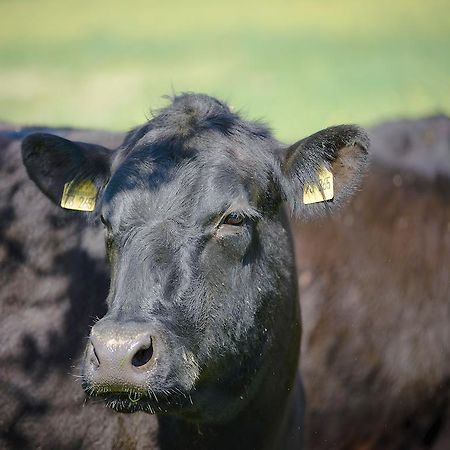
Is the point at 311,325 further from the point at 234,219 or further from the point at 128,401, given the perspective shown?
the point at 128,401

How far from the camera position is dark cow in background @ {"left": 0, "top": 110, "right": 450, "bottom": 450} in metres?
6.18

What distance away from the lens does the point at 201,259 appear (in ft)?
16.4

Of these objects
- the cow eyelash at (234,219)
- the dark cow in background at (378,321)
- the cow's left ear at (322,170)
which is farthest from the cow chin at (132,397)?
the dark cow in background at (378,321)

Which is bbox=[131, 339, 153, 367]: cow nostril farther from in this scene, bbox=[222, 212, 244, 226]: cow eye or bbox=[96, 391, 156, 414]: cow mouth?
bbox=[222, 212, 244, 226]: cow eye

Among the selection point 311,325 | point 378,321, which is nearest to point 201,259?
point 311,325

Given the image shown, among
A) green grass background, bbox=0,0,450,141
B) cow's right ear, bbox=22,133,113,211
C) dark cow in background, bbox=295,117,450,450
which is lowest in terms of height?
dark cow in background, bbox=295,117,450,450

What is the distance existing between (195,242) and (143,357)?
74cm

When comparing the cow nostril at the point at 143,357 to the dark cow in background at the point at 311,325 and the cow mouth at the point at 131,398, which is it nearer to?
the cow mouth at the point at 131,398

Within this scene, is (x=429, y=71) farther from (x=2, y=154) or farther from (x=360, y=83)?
(x=2, y=154)

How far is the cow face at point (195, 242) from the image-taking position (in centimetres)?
461

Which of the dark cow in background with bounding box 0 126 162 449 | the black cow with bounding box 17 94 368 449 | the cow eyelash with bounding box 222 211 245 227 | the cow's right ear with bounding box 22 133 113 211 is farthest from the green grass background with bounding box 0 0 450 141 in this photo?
the cow eyelash with bounding box 222 211 245 227

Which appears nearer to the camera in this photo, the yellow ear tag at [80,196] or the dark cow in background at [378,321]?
the yellow ear tag at [80,196]

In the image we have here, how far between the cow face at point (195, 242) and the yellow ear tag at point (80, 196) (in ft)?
0.04

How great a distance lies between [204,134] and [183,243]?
76 centimetres
